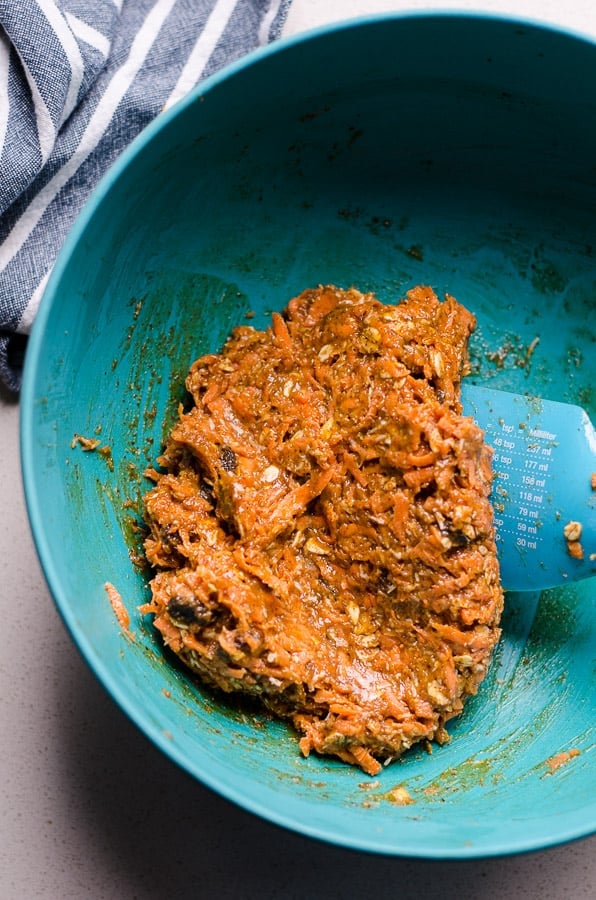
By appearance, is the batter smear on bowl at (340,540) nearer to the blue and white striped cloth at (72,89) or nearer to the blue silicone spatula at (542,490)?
the blue silicone spatula at (542,490)

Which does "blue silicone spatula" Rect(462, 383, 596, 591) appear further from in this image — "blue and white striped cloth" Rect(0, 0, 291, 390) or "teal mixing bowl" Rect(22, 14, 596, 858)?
→ "blue and white striped cloth" Rect(0, 0, 291, 390)

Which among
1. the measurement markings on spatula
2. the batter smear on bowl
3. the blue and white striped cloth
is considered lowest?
the batter smear on bowl

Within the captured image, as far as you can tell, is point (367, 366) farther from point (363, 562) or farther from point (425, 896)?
point (425, 896)

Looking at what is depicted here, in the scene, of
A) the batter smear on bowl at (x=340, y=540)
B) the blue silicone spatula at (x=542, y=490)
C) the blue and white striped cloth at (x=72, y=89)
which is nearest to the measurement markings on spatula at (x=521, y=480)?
the blue silicone spatula at (x=542, y=490)

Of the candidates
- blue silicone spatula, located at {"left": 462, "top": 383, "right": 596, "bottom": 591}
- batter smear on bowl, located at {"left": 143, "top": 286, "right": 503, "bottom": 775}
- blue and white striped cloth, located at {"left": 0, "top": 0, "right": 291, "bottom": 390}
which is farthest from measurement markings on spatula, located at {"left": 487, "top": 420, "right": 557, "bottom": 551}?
blue and white striped cloth, located at {"left": 0, "top": 0, "right": 291, "bottom": 390}

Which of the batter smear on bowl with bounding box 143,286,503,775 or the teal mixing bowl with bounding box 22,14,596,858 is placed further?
the batter smear on bowl with bounding box 143,286,503,775

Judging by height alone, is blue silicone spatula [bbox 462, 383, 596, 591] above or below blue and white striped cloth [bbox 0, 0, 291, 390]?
below
